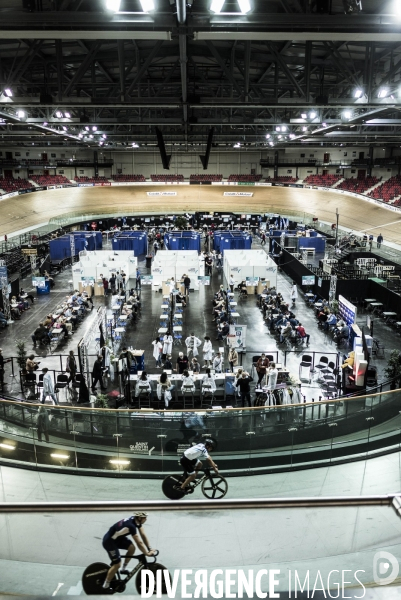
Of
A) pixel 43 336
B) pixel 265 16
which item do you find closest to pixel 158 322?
pixel 43 336

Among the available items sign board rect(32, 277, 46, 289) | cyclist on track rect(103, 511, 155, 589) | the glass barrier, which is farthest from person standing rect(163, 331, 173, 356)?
sign board rect(32, 277, 46, 289)

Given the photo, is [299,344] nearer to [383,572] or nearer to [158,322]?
[158,322]

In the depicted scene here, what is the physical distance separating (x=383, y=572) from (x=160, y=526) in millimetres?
2293

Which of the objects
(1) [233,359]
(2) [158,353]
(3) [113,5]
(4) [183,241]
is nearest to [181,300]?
(2) [158,353]

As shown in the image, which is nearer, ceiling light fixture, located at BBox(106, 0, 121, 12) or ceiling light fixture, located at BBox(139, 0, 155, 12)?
ceiling light fixture, located at BBox(139, 0, 155, 12)

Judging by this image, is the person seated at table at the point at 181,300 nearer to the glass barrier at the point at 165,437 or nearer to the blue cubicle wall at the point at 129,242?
the blue cubicle wall at the point at 129,242

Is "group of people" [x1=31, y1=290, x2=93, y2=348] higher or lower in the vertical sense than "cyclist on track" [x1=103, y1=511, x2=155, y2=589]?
lower

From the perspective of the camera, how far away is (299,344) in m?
17.7

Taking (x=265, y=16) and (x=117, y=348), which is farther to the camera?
(x=117, y=348)

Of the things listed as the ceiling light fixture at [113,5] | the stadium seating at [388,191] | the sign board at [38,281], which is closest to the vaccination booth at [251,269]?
the sign board at [38,281]

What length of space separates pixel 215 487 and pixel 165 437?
1362 millimetres

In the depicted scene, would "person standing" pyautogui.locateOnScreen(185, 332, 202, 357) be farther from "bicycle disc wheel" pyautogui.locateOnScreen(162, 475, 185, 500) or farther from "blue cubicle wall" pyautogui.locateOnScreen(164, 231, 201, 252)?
"blue cubicle wall" pyautogui.locateOnScreen(164, 231, 201, 252)

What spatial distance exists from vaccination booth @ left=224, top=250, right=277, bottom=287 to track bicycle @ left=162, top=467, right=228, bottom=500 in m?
18.4

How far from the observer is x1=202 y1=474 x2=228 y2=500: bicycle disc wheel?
7.21m
